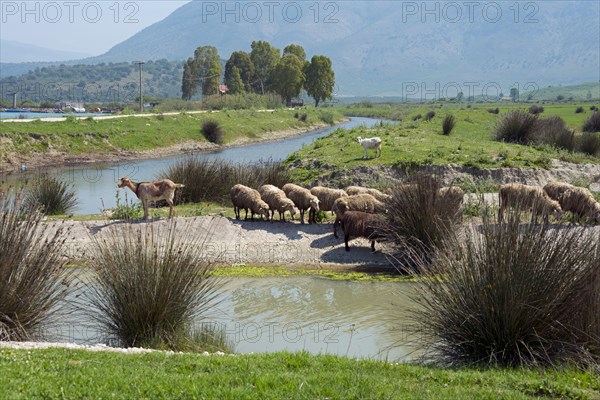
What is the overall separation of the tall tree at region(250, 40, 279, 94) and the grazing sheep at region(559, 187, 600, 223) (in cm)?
9481

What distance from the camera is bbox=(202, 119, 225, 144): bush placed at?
5800 cm

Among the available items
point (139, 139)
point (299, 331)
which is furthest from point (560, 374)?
point (139, 139)

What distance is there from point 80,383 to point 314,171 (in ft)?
71.6

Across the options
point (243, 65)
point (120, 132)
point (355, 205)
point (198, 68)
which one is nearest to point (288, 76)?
point (243, 65)

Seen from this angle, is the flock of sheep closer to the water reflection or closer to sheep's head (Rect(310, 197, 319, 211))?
sheep's head (Rect(310, 197, 319, 211))

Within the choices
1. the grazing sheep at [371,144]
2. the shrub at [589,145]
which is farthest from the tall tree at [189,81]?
the grazing sheep at [371,144]

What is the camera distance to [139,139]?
52031 mm

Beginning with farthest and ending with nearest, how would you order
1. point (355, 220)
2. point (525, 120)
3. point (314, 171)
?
point (525, 120)
point (314, 171)
point (355, 220)

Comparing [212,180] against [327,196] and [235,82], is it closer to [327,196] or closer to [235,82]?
[327,196]

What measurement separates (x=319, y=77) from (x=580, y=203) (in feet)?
289

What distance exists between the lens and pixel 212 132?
58.2m

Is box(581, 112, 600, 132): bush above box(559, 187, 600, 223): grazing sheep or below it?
above

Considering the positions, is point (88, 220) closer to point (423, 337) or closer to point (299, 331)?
point (299, 331)

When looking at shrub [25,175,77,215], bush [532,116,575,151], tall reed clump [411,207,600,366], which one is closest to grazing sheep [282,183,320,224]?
shrub [25,175,77,215]
